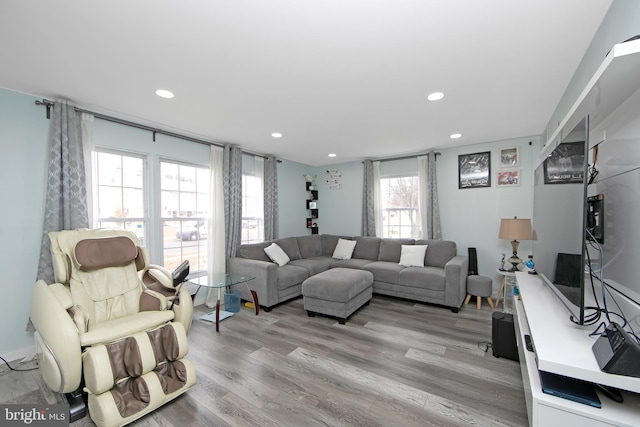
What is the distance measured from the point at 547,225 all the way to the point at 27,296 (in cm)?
433

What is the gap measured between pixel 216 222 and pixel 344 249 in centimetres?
229

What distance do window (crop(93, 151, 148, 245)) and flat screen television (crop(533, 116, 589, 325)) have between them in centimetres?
390

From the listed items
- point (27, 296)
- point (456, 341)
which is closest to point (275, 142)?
point (27, 296)

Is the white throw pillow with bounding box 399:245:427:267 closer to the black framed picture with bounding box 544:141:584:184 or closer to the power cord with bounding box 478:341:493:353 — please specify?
the power cord with bounding box 478:341:493:353

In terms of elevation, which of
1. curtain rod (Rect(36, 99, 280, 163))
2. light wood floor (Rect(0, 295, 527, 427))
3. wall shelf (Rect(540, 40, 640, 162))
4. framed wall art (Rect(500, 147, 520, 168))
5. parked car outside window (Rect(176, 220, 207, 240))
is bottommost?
light wood floor (Rect(0, 295, 527, 427))

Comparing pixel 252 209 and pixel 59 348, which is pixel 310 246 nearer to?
pixel 252 209

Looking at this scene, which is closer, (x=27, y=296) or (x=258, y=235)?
(x=27, y=296)

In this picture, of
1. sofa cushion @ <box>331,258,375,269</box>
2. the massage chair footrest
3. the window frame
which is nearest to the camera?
the massage chair footrest

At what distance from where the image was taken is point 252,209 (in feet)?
15.3

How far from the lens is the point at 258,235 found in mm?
4711

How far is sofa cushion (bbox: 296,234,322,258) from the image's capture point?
496 centimetres

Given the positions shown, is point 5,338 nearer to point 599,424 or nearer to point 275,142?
point 275,142

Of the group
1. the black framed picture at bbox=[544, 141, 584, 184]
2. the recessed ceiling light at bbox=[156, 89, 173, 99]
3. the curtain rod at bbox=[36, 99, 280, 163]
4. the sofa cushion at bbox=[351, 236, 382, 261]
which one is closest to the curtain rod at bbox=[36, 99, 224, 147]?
the curtain rod at bbox=[36, 99, 280, 163]

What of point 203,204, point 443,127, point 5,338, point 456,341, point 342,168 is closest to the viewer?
point 5,338
